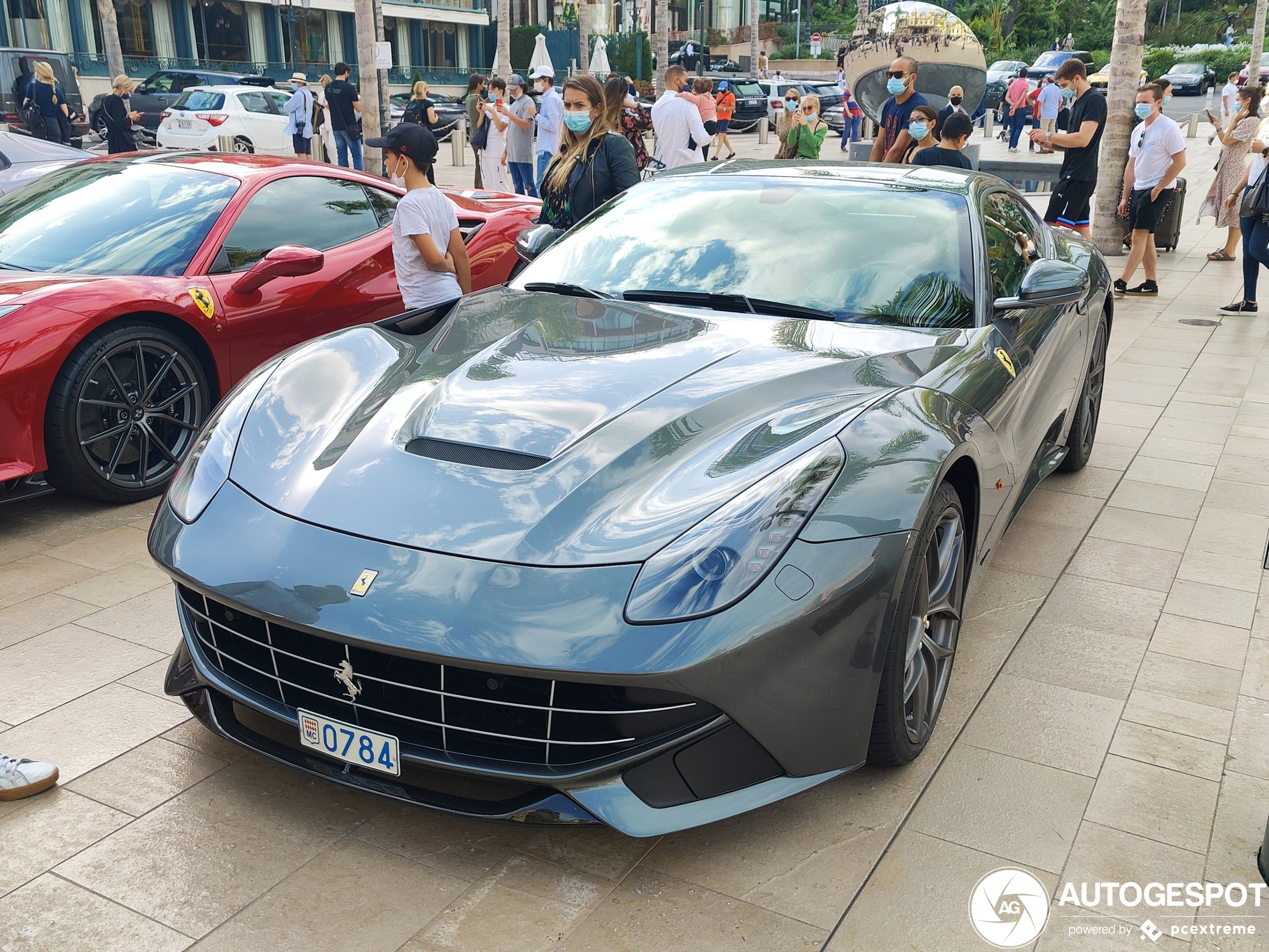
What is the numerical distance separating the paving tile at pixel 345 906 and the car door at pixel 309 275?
3326mm

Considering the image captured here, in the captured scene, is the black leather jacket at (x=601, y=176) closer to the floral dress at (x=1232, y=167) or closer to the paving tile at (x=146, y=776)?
the paving tile at (x=146, y=776)

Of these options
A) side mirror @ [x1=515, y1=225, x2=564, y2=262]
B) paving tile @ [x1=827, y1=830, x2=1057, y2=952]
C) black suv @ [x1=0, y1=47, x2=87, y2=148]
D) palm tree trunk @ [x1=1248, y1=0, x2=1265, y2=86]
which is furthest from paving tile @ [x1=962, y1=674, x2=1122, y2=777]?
palm tree trunk @ [x1=1248, y1=0, x2=1265, y2=86]

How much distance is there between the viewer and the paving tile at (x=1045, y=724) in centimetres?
307

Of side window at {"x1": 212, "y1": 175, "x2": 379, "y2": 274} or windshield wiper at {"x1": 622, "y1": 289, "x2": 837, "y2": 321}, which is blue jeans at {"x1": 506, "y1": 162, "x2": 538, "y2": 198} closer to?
side window at {"x1": 212, "y1": 175, "x2": 379, "y2": 274}

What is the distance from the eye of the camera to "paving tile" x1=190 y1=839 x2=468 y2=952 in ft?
7.62

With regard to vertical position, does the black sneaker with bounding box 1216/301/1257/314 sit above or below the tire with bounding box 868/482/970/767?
below

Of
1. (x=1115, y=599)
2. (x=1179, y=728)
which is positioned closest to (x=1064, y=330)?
(x=1115, y=599)

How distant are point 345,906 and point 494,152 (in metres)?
13.6

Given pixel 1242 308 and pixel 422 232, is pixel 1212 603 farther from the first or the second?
pixel 1242 308

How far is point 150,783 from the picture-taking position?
288 centimetres

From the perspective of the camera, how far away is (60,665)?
11.5 feet

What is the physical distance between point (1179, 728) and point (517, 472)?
2.00 m

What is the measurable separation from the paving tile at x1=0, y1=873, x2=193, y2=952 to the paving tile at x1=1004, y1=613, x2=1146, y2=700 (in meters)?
2.46

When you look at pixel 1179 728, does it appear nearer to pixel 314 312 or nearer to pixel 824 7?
pixel 314 312
